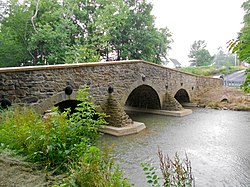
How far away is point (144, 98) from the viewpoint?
9938 millimetres

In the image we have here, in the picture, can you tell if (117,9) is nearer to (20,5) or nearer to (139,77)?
(20,5)

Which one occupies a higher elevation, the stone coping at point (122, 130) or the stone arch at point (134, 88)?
the stone arch at point (134, 88)

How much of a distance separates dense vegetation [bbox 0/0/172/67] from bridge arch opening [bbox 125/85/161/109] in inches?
121

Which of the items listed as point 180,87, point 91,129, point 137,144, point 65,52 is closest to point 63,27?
point 65,52

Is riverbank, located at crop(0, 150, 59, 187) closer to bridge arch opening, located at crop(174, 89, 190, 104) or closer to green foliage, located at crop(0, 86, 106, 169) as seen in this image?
green foliage, located at crop(0, 86, 106, 169)

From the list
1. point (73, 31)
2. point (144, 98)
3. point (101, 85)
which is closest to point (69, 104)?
point (101, 85)

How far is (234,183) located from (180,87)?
807 cm

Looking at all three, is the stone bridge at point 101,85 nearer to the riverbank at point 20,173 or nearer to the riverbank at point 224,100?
the riverbank at point 224,100

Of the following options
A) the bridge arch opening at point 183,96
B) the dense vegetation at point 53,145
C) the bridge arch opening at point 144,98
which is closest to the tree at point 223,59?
the bridge arch opening at point 183,96

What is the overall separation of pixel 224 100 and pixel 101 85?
29.2 ft

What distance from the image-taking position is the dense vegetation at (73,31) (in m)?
11.2

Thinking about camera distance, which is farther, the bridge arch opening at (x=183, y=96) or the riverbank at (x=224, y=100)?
the bridge arch opening at (x=183, y=96)

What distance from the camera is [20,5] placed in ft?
39.9

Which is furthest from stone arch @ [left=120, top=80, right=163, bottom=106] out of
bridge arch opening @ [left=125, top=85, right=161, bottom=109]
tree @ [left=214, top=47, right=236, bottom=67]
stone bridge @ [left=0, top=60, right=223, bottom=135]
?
tree @ [left=214, top=47, right=236, bottom=67]
